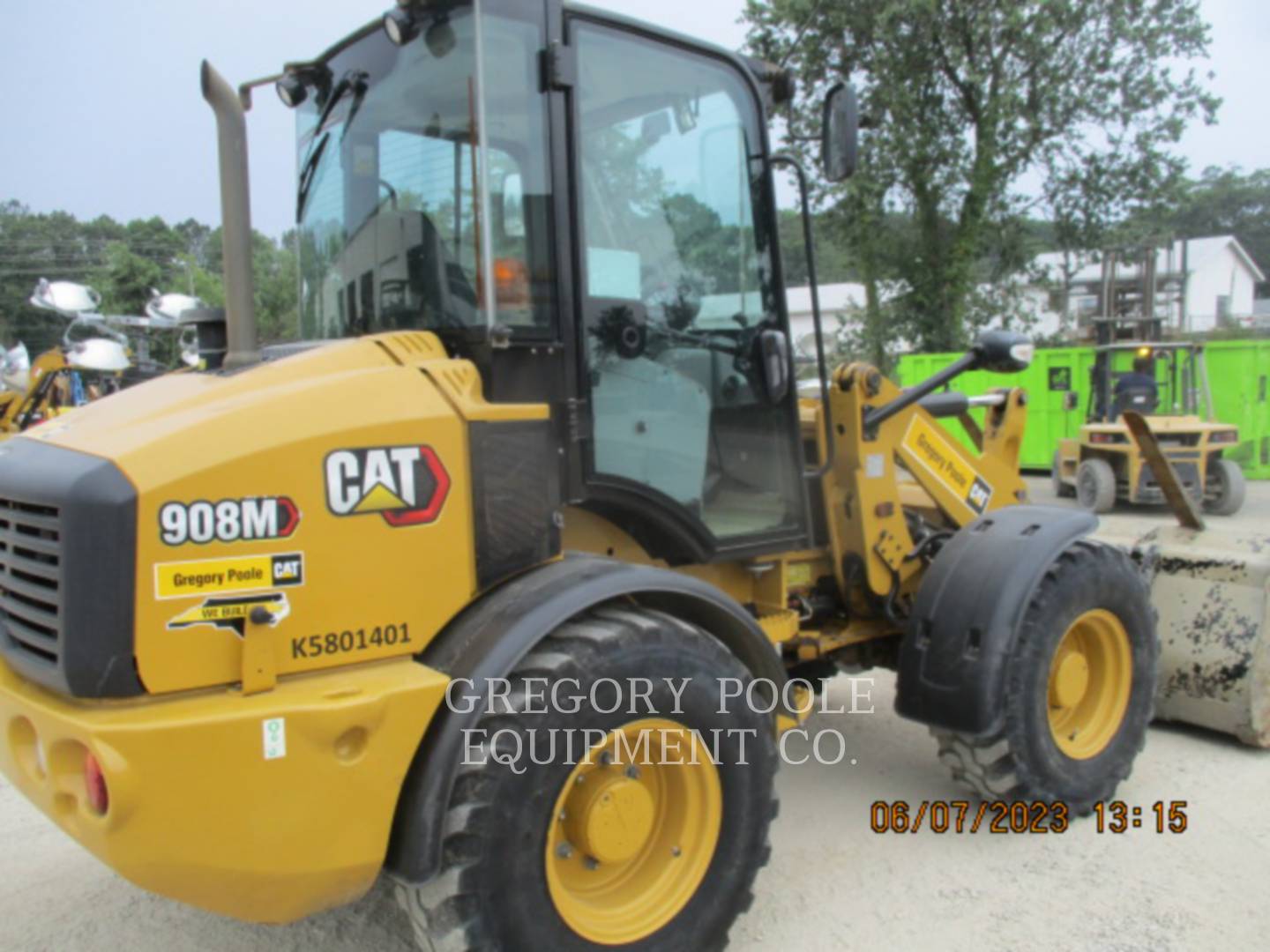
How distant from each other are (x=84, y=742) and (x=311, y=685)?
44 cm

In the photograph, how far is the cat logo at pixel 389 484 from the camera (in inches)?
88.1

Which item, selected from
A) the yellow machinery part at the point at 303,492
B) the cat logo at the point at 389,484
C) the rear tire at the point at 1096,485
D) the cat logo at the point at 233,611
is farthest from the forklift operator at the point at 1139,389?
the cat logo at the point at 233,611

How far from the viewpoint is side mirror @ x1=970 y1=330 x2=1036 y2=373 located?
3.93 m

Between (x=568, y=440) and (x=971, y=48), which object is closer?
(x=568, y=440)

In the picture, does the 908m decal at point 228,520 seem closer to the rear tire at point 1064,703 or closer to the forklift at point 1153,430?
the rear tire at point 1064,703

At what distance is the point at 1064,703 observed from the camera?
3801 mm

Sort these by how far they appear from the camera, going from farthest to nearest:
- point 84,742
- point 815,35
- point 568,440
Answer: point 815,35, point 568,440, point 84,742

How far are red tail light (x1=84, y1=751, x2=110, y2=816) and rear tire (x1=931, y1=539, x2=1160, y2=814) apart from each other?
265cm

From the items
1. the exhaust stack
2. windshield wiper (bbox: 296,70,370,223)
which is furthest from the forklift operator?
the exhaust stack

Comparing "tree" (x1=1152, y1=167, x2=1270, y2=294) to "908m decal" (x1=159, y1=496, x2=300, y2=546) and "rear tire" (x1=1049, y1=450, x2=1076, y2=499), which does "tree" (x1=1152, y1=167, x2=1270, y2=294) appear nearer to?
"rear tire" (x1=1049, y1=450, x2=1076, y2=499)

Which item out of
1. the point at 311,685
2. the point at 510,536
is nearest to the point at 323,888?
the point at 311,685

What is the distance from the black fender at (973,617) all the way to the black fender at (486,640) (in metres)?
1.18

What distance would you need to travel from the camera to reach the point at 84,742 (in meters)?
2.00

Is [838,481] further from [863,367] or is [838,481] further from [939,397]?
[939,397]
